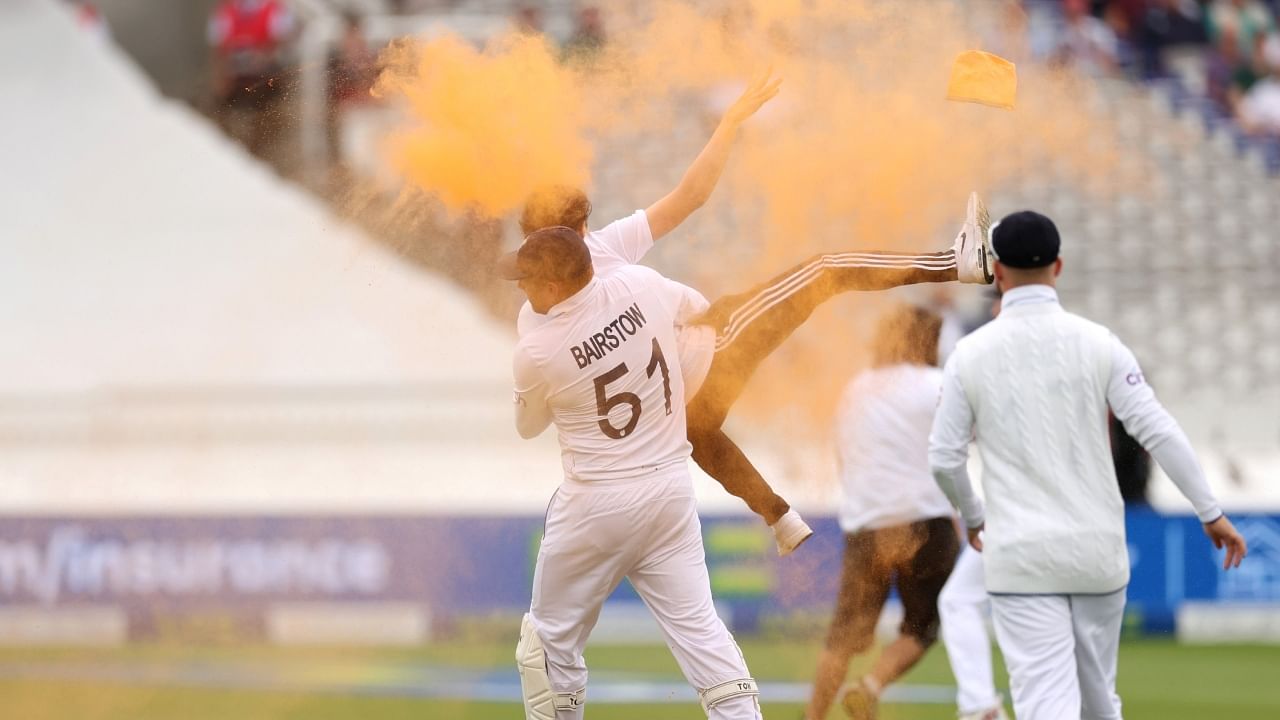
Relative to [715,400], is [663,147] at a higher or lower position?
higher

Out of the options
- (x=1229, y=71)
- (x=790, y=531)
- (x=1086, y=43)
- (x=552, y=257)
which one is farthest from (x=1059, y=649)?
(x=1229, y=71)

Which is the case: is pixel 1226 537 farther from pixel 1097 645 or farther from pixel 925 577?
pixel 925 577

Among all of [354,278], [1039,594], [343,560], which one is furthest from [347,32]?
[1039,594]

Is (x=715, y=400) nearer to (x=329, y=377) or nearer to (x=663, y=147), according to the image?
(x=663, y=147)

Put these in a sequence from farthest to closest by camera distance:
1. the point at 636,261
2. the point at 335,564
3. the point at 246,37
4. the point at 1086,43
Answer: the point at 246,37 → the point at 1086,43 → the point at 335,564 → the point at 636,261

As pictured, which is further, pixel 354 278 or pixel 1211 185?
pixel 1211 185

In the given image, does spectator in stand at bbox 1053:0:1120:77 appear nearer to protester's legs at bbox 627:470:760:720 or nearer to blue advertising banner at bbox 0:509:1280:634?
blue advertising banner at bbox 0:509:1280:634

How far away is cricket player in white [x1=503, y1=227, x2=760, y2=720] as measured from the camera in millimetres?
5406

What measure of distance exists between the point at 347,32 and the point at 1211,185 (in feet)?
33.1

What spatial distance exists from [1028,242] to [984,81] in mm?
1201

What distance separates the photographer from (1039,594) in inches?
202

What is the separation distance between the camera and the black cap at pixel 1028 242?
5.27 m

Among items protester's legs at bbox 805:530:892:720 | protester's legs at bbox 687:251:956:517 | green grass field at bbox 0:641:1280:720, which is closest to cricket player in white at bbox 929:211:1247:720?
protester's legs at bbox 687:251:956:517

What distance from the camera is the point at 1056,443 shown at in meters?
5.14
